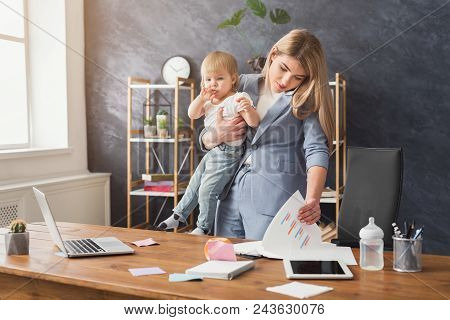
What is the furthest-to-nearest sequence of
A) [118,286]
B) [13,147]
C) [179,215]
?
[13,147]
[179,215]
[118,286]

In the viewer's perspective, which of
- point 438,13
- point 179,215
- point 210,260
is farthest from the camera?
point 438,13

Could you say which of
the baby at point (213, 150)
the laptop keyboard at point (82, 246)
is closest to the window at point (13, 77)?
the baby at point (213, 150)

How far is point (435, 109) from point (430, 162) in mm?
377

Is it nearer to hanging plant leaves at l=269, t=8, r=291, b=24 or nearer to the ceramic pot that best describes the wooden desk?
the ceramic pot

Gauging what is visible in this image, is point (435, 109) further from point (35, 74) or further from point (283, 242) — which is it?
point (35, 74)

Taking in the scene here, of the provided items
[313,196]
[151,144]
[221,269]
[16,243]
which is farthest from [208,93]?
[151,144]

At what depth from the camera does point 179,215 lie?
2932 mm

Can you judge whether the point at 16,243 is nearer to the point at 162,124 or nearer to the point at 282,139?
the point at 282,139

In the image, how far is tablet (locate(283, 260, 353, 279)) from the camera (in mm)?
1693

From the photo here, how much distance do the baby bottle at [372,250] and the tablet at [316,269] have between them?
0.08 m

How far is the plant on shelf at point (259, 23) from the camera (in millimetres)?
4102

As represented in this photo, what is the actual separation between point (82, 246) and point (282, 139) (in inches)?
34.8
